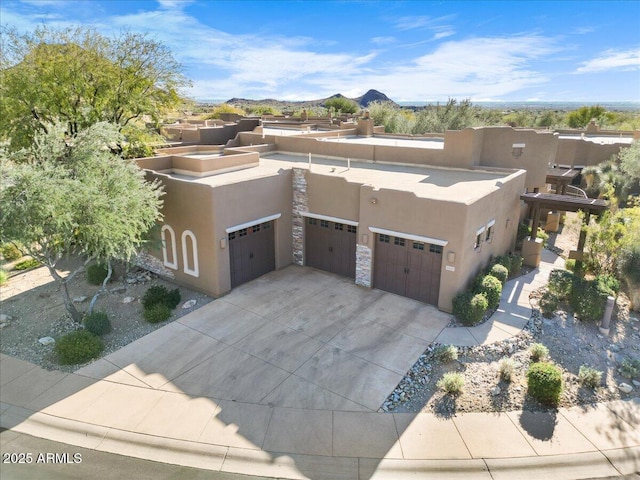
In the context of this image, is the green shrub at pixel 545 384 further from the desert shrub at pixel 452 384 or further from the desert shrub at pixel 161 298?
the desert shrub at pixel 161 298

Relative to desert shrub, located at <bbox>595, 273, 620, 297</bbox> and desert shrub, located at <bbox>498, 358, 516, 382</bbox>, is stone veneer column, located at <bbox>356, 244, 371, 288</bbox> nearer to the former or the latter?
desert shrub, located at <bbox>498, 358, 516, 382</bbox>

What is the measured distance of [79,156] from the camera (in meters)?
12.5

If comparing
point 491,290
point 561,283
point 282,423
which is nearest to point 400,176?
point 491,290

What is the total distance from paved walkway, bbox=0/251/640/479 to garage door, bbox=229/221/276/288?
4100 millimetres

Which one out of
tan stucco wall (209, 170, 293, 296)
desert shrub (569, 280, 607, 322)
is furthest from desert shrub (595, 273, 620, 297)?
tan stucco wall (209, 170, 293, 296)

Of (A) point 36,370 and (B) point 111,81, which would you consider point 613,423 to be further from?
(B) point 111,81

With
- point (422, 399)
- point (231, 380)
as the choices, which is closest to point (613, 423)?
point (422, 399)

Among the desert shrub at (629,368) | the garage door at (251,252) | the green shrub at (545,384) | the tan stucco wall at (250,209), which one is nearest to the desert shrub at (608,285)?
the desert shrub at (629,368)

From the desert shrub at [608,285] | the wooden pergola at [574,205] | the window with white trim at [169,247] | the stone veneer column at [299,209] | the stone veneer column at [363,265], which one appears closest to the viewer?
the desert shrub at [608,285]

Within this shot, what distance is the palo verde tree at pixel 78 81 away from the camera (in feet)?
58.4

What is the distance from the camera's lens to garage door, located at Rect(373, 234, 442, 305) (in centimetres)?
1453

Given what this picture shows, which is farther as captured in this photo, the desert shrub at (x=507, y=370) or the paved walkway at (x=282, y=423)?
the desert shrub at (x=507, y=370)

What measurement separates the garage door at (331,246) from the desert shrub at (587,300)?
781 cm

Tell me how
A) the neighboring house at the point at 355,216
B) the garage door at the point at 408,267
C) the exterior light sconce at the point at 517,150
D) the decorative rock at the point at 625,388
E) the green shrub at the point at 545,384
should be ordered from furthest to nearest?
1. the exterior light sconce at the point at 517,150
2. the garage door at the point at 408,267
3. the neighboring house at the point at 355,216
4. the decorative rock at the point at 625,388
5. the green shrub at the point at 545,384
